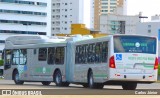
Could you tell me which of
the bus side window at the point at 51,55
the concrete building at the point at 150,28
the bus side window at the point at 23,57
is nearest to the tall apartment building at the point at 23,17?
the concrete building at the point at 150,28

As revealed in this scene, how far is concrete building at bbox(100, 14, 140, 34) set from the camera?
7318 inches

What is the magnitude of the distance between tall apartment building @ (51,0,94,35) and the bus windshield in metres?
153

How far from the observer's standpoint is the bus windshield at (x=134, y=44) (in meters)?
25.9

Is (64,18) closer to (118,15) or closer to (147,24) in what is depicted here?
(118,15)

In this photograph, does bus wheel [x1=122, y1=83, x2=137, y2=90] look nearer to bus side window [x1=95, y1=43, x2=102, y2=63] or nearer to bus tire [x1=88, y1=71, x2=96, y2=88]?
bus tire [x1=88, y1=71, x2=96, y2=88]

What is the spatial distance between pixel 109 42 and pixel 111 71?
4.49 ft

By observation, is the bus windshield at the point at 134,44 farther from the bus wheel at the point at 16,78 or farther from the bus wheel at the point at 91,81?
the bus wheel at the point at 16,78

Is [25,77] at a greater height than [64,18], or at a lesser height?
lesser

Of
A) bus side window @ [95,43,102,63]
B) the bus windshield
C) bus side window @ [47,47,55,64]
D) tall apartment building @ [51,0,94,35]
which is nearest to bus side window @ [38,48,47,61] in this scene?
bus side window @ [47,47,55,64]

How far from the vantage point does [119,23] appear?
187250mm

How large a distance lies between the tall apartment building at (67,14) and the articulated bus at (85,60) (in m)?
142

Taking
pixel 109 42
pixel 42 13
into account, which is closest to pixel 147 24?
pixel 42 13

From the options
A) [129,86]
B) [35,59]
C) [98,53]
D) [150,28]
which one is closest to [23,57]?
[35,59]

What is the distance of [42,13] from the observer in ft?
479
